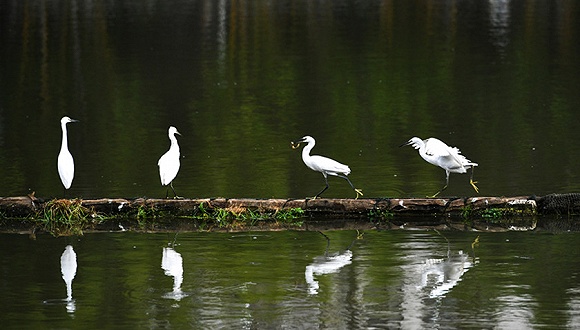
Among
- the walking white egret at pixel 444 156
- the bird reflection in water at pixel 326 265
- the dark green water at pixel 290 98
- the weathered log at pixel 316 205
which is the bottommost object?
the dark green water at pixel 290 98

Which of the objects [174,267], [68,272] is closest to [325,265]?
[174,267]

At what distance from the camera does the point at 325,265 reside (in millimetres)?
15820

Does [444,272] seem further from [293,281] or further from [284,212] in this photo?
[284,212]

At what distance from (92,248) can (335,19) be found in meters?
45.4

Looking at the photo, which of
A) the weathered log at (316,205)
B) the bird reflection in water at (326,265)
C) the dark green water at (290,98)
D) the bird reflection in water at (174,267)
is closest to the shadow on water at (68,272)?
the bird reflection in water at (174,267)

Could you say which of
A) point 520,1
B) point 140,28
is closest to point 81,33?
point 140,28

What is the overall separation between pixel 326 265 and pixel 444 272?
1524 mm

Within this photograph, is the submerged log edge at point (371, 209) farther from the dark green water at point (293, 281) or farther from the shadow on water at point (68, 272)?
the shadow on water at point (68, 272)

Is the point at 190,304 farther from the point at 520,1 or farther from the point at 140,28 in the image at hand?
the point at 520,1

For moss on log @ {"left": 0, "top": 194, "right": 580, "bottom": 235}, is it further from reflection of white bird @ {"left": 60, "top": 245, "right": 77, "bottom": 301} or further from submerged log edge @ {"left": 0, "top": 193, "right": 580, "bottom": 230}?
reflection of white bird @ {"left": 60, "top": 245, "right": 77, "bottom": 301}

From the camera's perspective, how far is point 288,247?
16.9 metres

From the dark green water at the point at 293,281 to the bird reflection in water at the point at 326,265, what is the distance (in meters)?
0.02

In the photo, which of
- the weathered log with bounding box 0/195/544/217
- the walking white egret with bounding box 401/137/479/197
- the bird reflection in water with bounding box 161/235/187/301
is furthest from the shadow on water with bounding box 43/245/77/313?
the walking white egret with bounding box 401/137/479/197

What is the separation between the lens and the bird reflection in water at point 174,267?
567 inches
